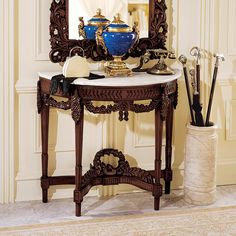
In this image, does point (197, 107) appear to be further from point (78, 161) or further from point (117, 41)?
point (78, 161)

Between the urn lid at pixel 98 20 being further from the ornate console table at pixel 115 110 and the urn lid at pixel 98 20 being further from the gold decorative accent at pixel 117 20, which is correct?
the ornate console table at pixel 115 110

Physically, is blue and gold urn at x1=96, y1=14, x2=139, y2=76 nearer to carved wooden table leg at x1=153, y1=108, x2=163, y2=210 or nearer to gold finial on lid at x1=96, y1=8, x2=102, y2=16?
gold finial on lid at x1=96, y1=8, x2=102, y2=16

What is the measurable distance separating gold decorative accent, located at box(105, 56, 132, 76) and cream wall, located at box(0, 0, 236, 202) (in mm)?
376

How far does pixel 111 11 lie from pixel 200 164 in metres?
1.13

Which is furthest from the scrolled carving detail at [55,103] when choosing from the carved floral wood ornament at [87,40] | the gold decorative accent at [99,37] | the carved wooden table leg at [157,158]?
the carved wooden table leg at [157,158]

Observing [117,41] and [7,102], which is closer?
[117,41]

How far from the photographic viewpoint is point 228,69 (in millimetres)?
A: 3934

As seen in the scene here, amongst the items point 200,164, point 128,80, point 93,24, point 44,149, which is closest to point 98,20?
point 93,24

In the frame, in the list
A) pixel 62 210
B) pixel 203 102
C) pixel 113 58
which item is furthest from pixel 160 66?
pixel 62 210

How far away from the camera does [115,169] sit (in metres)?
3.67

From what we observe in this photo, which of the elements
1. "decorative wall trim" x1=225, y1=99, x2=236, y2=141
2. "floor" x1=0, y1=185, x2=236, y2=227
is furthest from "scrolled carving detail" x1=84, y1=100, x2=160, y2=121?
"decorative wall trim" x1=225, y1=99, x2=236, y2=141

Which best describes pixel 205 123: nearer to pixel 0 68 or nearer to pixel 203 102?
pixel 203 102

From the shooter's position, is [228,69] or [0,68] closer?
[0,68]

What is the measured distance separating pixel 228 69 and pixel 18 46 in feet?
4.76
